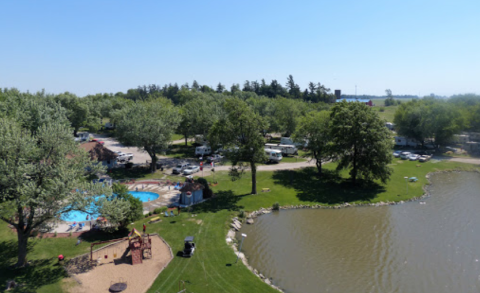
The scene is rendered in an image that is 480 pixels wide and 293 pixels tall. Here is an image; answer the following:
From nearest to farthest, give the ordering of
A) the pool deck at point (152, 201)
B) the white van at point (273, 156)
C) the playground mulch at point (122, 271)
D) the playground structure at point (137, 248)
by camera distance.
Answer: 1. the playground mulch at point (122, 271)
2. the playground structure at point (137, 248)
3. the pool deck at point (152, 201)
4. the white van at point (273, 156)

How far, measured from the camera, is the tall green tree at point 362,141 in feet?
141

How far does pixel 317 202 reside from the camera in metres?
40.6

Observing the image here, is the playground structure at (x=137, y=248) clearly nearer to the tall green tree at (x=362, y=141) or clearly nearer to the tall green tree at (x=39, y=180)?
the tall green tree at (x=39, y=180)

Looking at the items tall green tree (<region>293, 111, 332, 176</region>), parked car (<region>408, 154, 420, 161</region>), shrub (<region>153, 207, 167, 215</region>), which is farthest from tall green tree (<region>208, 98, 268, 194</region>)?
parked car (<region>408, 154, 420, 161</region>)

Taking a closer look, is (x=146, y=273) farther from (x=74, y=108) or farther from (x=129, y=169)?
(x=74, y=108)

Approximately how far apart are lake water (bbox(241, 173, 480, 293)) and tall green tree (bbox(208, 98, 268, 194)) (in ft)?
26.6

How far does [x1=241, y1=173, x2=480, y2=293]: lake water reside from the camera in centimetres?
2375

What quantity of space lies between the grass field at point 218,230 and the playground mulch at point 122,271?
85 cm

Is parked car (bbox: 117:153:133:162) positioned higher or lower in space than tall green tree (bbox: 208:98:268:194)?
lower

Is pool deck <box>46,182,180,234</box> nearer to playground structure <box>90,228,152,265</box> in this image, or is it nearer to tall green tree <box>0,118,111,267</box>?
playground structure <box>90,228,152,265</box>

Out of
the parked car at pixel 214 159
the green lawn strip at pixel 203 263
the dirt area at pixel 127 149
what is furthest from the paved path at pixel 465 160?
the dirt area at pixel 127 149

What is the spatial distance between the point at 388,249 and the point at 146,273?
2202 centimetres

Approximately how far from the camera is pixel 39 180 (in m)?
21.1

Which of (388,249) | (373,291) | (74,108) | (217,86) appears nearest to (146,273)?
(373,291)
